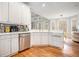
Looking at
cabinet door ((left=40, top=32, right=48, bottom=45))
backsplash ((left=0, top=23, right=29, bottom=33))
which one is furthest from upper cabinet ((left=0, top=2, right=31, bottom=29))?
cabinet door ((left=40, top=32, right=48, bottom=45))

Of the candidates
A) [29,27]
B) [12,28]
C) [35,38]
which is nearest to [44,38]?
[35,38]

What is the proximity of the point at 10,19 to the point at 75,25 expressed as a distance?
4376 mm

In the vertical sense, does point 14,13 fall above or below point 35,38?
above

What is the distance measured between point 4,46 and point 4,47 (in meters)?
0.03

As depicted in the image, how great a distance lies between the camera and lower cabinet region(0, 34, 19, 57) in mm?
3192

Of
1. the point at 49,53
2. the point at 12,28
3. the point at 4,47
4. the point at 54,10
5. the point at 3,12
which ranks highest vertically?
the point at 54,10

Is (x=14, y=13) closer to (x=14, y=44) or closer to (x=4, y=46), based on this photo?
(x=14, y=44)

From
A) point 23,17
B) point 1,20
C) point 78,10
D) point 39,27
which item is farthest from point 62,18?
point 1,20

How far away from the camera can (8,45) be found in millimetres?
3410

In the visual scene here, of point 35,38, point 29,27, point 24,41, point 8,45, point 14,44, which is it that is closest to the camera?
point 8,45

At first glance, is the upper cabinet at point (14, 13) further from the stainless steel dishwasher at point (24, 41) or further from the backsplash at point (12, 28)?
the stainless steel dishwasher at point (24, 41)

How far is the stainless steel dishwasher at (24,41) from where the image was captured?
4.24m

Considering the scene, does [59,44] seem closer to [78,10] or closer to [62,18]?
[62,18]

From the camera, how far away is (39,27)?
6.00 metres
